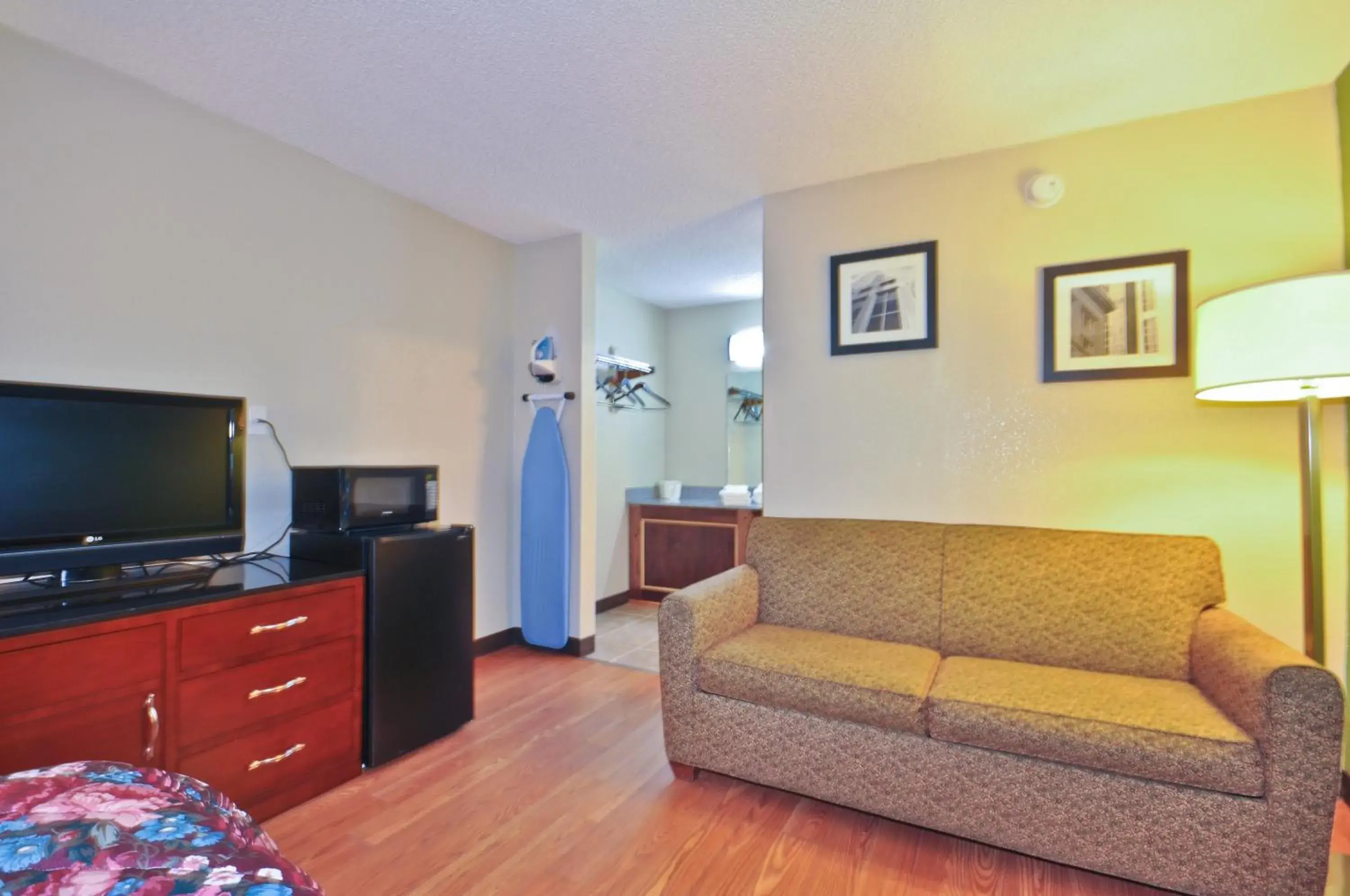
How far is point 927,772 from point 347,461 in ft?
8.69

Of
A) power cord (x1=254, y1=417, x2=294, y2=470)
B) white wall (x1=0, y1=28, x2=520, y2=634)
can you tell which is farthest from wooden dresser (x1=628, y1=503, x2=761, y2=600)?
power cord (x1=254, y1=417, x2=294, y2=470)

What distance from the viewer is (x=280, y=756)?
2025mm

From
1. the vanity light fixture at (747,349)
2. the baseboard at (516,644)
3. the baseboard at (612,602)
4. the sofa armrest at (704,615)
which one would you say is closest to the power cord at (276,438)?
the baseboard at (516,644)

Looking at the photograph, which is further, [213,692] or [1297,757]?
[213,692]

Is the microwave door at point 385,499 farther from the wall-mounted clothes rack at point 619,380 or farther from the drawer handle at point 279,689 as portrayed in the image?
the wall-mounted clothes rack at point 619,380

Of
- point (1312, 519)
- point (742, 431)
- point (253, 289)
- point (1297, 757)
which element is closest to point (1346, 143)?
point (1312, 519)

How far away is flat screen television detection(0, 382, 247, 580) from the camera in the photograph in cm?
176

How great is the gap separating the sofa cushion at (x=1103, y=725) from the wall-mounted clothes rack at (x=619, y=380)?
3.06m

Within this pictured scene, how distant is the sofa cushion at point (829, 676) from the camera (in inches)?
74.4

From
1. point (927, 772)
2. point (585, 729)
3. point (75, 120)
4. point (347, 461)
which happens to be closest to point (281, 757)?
point (585, 729)

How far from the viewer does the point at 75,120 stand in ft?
6.72

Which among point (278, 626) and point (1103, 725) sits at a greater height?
point (278, 626)

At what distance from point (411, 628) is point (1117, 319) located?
2946 mm

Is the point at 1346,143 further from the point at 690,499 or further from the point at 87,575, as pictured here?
the point at 87,575
